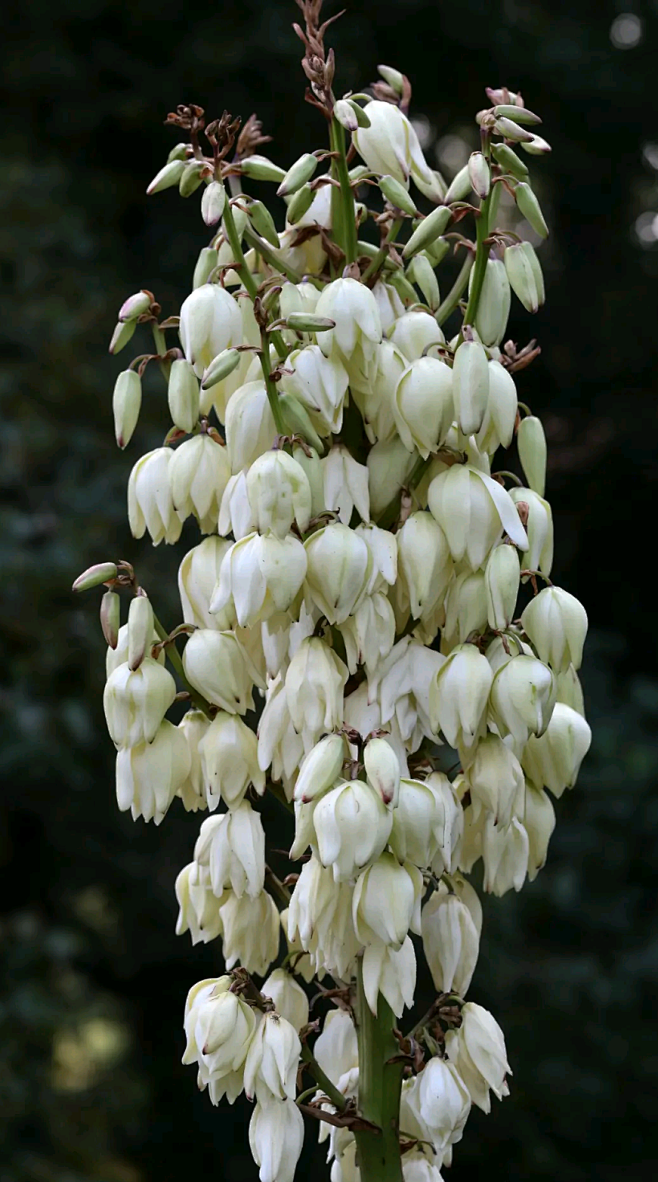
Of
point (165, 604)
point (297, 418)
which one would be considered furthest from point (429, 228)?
point (165, 604)

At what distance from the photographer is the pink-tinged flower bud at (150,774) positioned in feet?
2.30

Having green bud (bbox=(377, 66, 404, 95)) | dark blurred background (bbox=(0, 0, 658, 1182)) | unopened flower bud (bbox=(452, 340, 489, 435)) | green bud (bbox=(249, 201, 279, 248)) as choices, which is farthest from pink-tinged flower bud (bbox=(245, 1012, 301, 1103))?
dark blurred background (bbox=(0, 0, 658, 1182))

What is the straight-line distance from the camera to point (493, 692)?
2.19 ft

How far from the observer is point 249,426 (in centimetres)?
69

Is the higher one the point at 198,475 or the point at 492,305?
the point at 492,305

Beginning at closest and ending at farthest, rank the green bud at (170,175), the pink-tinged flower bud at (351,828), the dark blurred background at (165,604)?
the pink-tinged flower bud at (351,828), the green bud at (170,175), the dark blurred background at (165,604)

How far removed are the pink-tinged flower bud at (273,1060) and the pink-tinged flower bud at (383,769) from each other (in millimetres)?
163

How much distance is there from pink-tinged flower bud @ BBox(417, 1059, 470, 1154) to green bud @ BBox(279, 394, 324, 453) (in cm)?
35

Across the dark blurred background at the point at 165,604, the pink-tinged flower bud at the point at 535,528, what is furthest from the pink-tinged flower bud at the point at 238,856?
the dark blurred background at the point at 165,604

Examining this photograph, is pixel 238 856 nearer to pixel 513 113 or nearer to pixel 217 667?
pixel 217 667

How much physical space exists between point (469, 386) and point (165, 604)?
5.55 feet

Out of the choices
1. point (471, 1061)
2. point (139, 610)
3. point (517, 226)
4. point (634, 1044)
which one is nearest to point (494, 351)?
point (139, 610)

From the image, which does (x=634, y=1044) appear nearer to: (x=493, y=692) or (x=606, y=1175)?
(x=606, y=1175)

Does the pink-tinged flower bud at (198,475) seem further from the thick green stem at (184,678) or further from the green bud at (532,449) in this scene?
the green bud at (532,449)
